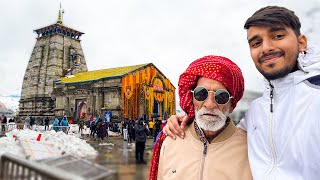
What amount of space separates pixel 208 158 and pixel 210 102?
0.46 m

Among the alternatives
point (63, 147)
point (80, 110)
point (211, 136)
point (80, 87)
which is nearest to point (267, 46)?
point (211, 136)

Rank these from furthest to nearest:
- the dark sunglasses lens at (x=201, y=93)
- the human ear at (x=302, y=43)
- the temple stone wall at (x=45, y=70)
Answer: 1. the temple stone wall at (x=45, y=70)
2. the dark sunglasses lens at (x=201, y=93)
3. the human ear at (x=302, y=43)

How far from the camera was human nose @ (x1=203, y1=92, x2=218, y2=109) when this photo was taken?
7.85 ft

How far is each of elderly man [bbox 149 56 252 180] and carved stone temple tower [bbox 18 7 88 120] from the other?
36.0m

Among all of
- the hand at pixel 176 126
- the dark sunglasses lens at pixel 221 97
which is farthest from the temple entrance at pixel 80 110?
the dark sunglasses lens at pixel 221 97

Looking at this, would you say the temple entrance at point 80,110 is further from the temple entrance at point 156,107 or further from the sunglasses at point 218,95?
the sunglasses at point 218,95

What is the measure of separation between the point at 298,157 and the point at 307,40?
3.02 ft

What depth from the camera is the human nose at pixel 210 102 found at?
94.2 inches

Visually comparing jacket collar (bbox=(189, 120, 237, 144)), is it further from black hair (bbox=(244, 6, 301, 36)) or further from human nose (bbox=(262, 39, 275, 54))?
black hair (bbox=(244, 6, 301, 36))

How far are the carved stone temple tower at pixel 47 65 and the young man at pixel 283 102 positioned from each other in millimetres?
36600

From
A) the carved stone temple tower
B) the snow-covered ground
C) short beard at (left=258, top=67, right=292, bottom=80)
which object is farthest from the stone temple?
short beard at (left=258, top=67, right=292, bottom=80)

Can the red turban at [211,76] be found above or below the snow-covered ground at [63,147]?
above

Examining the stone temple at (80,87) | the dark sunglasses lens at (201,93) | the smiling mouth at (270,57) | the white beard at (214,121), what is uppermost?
the stone temple at (80,87)

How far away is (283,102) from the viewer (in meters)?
2.08
